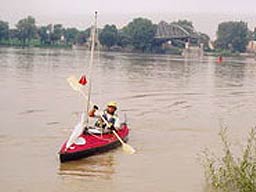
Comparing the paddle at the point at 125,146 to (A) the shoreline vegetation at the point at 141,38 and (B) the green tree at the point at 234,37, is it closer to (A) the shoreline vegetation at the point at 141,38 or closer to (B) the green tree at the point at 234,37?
(A) the shoreline vegetation at the point at 141,38

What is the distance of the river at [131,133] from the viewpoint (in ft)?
37.7

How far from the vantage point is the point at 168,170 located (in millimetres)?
12633

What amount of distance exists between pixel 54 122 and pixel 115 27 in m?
108

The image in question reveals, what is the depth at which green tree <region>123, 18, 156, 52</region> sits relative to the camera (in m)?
126

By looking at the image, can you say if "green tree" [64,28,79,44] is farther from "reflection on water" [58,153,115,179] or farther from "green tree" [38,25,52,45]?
"reflection on water" [58,153,115,179]

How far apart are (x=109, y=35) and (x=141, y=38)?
723 cm

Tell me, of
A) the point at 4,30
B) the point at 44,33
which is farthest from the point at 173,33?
the point at 4,30

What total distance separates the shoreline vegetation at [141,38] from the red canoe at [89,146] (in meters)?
106

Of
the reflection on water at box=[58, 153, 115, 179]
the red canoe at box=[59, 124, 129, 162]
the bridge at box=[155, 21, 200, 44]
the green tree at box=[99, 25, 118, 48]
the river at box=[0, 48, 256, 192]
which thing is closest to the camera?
the river at box=[0, 48, 256, 192]

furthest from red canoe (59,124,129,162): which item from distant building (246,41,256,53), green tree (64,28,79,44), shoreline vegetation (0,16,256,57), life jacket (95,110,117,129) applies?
distant building (246,41,256,53)

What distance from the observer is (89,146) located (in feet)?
42.0

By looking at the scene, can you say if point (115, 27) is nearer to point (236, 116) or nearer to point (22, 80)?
point (22, 80)

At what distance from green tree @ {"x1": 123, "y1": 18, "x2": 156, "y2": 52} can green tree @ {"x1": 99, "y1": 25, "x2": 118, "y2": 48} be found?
363 centimetres

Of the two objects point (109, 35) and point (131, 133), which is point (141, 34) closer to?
point (109, 35)
